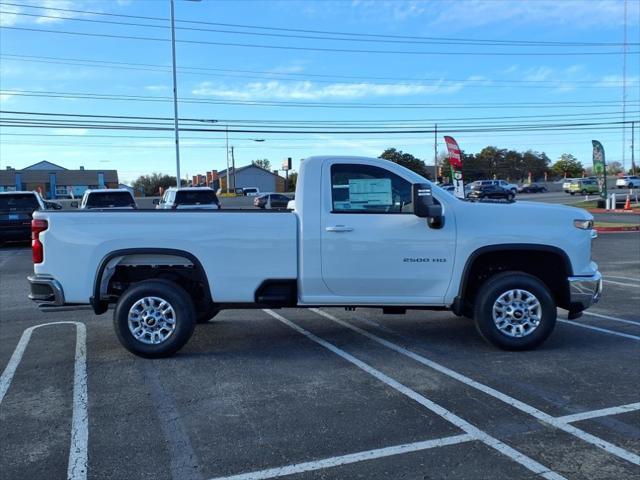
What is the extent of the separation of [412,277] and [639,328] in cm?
328

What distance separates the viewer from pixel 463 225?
19.2 ft

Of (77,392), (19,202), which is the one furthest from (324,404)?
(19,202)

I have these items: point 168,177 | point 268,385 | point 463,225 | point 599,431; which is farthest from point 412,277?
point 168,177

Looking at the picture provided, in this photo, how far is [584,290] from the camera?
19.3ft

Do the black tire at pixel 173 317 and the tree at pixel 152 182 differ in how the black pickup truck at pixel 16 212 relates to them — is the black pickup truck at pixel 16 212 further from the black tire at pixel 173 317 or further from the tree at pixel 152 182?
the tree at pixel 152 182

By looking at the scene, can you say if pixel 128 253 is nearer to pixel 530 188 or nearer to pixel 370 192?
pixel 370 192

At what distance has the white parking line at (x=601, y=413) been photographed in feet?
13.9

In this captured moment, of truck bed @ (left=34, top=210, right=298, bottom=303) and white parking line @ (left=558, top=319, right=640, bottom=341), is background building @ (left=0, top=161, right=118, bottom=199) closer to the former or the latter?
truck bed @ (left=34, top=210, right=298, bottom=303)

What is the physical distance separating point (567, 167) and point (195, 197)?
10711 cm

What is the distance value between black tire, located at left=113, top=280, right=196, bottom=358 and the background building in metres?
79.4

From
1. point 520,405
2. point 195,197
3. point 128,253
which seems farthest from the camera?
point 195,197

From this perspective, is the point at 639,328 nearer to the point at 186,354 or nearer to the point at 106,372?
the point at 186,354

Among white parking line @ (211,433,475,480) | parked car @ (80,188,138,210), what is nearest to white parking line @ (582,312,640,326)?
white parking line @ (211,433,475,480)

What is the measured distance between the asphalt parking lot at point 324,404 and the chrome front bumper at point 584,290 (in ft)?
1.87
